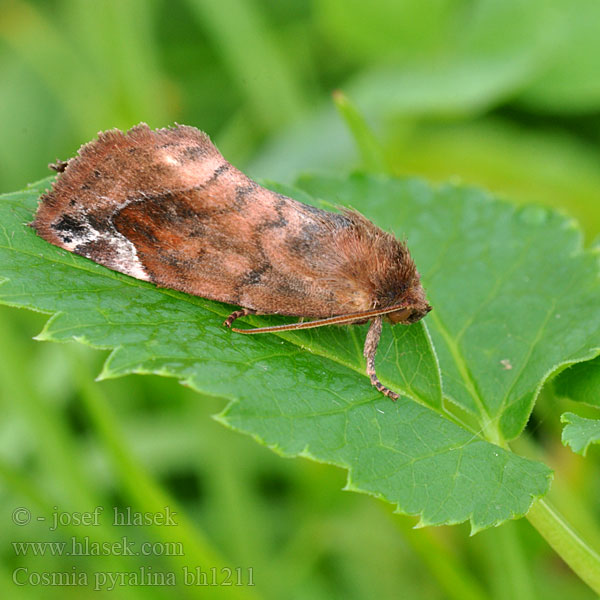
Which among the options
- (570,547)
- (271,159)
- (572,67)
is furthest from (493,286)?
(572,67)

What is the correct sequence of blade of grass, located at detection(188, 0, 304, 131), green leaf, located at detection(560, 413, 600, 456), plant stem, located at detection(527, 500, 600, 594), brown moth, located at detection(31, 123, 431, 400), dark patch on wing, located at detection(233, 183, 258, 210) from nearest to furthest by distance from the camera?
1. green leaf, located at detection(560, 413, 600, 456)
2. plant stem, located at detection(527, 500, 600, 594)
3. brown moth, located at detection(31, 123, 431, 400)
4. dark patch on wing, located at detection(233, 183, 258, 210)
5. blade of grass, located at detection(188, 0, 304, 131)

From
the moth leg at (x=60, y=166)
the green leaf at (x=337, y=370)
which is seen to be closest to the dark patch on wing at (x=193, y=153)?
the moth leg at (x=60, y=166)

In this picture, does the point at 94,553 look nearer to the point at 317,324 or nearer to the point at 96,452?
the point at 96,452

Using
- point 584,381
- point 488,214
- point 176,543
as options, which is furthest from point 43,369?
point 584,381

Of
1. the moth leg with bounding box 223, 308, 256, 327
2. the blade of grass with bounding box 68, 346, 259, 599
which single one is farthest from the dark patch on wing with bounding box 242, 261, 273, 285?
the blade of grass with bounding box 68, 346, 259, 599

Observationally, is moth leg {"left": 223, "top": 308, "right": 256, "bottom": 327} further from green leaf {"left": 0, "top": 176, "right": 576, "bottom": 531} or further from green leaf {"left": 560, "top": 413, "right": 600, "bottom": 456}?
green leaf {"left": 560, "top": 413, "right": 600, "bottom": 456}

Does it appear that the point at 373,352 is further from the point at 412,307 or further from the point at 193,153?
the point at 193,153
